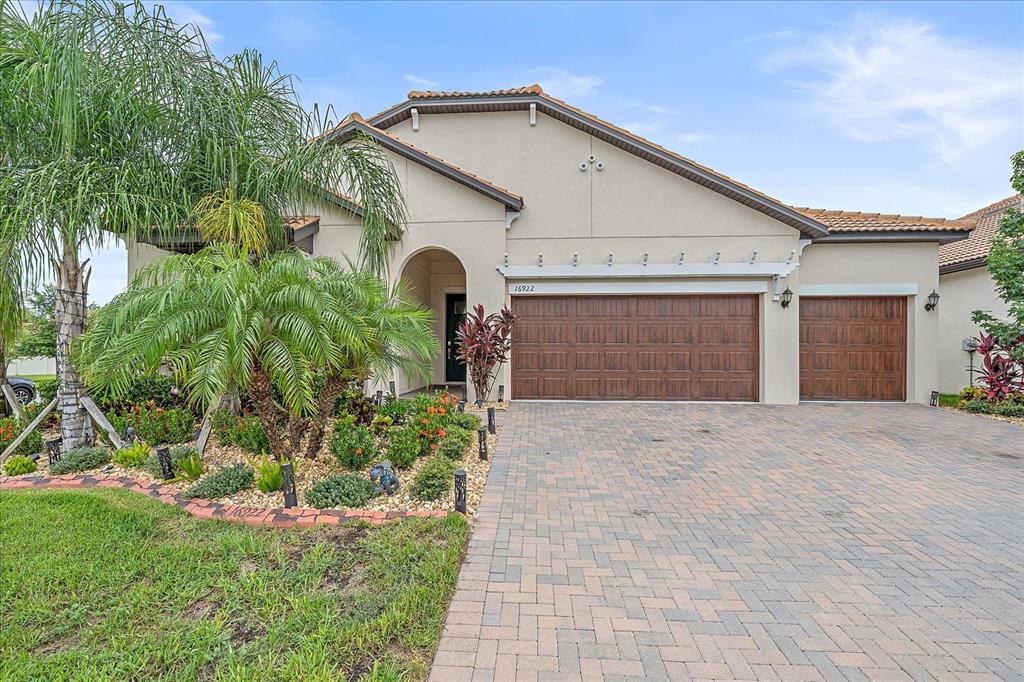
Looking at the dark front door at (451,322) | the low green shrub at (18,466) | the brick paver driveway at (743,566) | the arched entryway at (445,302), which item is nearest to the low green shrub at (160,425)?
the low green shrub at (18,466)

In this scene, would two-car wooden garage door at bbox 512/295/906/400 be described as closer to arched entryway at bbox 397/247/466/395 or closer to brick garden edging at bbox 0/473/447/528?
arched entryway at bbox 397/247/466/395

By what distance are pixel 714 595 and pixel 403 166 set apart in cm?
1031

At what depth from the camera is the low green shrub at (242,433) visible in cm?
582

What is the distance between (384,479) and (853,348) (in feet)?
39.3

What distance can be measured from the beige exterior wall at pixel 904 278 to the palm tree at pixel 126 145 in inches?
440

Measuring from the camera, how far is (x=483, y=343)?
32.9 feet

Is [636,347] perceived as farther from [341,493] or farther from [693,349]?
[341,493]

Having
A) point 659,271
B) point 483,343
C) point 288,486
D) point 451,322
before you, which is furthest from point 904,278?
point 288,486

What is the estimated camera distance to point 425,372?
588 cm

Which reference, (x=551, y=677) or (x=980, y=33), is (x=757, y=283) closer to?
(x=980, y=33)

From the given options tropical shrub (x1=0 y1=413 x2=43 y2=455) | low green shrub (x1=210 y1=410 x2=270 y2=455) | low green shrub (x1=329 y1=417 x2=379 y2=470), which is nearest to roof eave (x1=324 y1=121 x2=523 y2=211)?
low green shrub (x1=329 y1=417 x2=379 y2=470)

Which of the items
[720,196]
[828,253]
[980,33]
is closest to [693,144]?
[720,196]

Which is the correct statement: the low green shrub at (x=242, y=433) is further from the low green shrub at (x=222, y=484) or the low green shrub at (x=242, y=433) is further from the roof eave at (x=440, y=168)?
the roof eave at (x=440, y=168)

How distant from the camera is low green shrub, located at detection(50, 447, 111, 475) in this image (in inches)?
217
